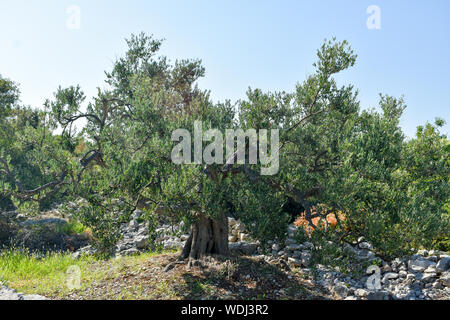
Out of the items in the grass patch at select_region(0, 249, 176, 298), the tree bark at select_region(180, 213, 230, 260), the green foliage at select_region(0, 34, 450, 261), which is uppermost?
the green foliage at select_region(0, 34, 450, 261)

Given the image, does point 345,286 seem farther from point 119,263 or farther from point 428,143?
point 119,263

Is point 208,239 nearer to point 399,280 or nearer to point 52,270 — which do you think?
point 399,280

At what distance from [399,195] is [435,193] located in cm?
245

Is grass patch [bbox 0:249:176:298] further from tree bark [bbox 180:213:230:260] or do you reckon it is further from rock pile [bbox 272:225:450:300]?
rock pile [bbox 272:225:450:300]

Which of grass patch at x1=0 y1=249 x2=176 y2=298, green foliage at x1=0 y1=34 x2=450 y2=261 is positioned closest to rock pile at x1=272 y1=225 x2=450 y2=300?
green foliage at x1=0 y1=34 x2=450 y2=261

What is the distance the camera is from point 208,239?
1192cm

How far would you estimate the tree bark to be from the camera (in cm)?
1186

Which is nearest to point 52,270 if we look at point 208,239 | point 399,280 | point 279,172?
point 208,239

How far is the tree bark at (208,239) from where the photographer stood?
11.9 meters

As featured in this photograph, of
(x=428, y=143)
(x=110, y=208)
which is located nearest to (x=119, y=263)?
(x=110, y=208)

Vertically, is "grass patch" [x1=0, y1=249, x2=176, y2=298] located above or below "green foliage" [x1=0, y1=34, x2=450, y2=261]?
below

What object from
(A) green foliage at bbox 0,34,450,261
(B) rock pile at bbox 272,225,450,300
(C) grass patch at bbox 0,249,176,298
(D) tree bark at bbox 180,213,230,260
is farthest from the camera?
(D) tree bark at bbox 180,213,230,260

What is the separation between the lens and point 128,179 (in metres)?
8.95

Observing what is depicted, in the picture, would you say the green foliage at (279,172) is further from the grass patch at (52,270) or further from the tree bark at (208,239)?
the grass patch at (52,270)
